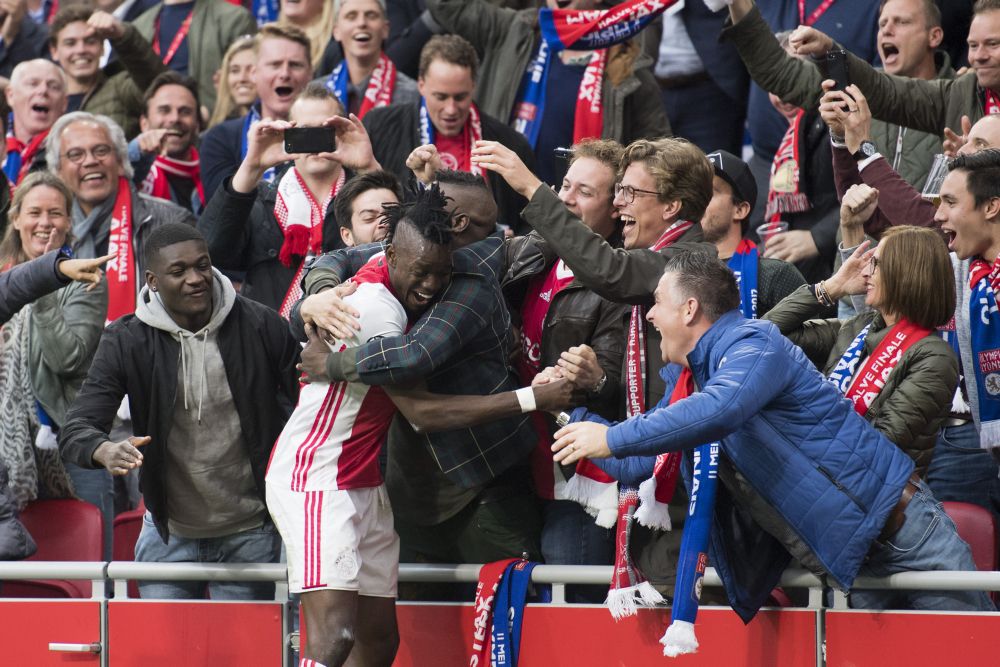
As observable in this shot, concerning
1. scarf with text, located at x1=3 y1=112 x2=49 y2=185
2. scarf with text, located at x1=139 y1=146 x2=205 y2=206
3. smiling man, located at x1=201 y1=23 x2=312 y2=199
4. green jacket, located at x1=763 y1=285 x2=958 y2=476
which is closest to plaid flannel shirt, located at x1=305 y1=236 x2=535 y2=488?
green jacket, located at x1=763 y1=285 x2=958 y2=476

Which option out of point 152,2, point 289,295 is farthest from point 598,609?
point 152,2

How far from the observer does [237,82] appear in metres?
9.11

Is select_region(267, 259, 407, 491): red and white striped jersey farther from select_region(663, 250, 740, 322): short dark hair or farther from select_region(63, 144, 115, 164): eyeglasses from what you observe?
select_region(63, 144, 115, 164): eyeglasses

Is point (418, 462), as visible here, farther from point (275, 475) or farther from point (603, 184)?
point (603, 184)

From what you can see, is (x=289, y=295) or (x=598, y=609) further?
(x=289, y=295)

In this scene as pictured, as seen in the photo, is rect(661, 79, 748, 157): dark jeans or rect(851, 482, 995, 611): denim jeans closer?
rect(851, 482, 995, 611): denim jeans

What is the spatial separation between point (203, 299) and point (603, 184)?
1.62 m

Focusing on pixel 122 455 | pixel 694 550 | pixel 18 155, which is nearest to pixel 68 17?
pixel 18 155

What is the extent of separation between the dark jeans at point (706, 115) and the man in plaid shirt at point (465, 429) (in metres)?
3.72

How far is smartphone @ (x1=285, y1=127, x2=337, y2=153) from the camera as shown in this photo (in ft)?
21.2

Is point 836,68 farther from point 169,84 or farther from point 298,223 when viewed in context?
point 169,84

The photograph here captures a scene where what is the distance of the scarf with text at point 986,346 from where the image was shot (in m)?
5.38

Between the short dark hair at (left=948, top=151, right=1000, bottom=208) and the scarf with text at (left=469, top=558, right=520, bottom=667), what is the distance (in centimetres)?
222

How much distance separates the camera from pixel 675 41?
8.95 metres
